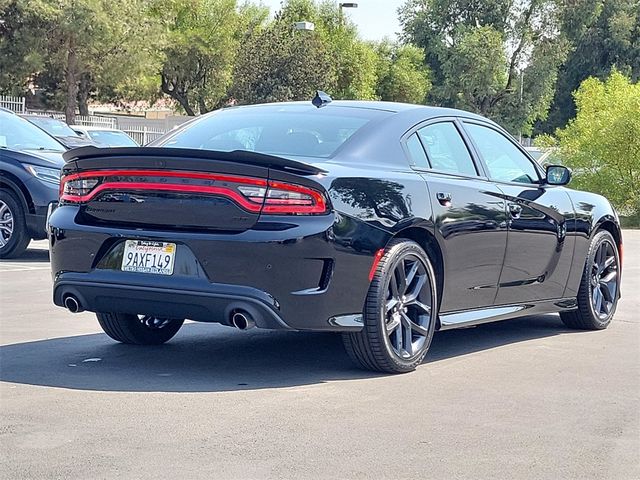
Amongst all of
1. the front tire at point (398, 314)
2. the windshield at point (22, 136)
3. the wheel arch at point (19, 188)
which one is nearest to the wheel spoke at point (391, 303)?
the front tire at point (398, 314)

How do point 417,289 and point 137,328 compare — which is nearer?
point 417,289

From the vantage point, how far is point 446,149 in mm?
7156

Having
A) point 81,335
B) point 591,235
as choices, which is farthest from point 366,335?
point 591,235

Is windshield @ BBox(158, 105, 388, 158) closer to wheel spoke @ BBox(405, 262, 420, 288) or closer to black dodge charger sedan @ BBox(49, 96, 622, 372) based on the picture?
black dodge charger sedan @ BBox(49, 96, 622, 372)

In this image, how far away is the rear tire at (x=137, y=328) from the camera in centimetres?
710

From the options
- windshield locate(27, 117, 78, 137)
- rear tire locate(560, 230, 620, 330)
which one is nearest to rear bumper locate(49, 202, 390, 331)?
rear tire locate(560, 230, 620, 330)

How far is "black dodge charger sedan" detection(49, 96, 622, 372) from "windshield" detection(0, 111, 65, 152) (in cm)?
634

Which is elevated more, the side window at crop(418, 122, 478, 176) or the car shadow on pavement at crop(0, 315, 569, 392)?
the side window at crop(418, 122, 478, 176)

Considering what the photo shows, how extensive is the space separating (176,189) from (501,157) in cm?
267

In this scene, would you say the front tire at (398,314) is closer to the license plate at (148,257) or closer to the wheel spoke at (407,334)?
the wheel spoke at (407,334)

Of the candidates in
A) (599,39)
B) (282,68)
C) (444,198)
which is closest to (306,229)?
(444,198)

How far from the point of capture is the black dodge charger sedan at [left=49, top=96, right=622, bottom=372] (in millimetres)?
5824

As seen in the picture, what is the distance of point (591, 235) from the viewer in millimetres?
8445

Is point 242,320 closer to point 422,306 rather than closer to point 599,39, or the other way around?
point 422,306
